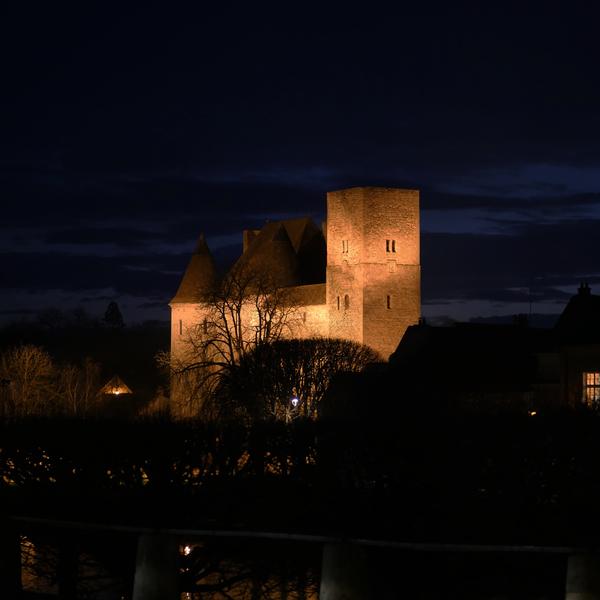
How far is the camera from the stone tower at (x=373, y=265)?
7400 cm

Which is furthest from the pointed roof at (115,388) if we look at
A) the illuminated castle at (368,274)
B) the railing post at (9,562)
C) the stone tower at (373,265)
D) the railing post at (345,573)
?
the railing post at (345,573)

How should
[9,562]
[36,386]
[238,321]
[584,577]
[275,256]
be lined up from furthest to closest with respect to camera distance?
[275,256] < [238,321] < [36,386] < [9,562] < [584,577]

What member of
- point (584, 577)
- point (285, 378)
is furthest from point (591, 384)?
point (584, 577)

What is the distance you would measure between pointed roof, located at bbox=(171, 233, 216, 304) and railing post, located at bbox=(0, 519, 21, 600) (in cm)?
7515

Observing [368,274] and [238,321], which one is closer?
[238,321]

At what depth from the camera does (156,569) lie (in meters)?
12.6

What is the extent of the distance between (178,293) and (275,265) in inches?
444

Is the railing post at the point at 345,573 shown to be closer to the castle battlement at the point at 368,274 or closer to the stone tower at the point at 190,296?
the castle battlement at the point at 368,274

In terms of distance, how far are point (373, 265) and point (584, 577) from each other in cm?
6315

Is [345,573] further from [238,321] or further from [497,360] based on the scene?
[238,321]

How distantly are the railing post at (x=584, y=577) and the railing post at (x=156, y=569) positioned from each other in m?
3.57

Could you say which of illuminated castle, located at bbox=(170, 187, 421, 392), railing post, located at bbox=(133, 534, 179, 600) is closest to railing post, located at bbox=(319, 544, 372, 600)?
railing post, located at bbox=(133, 534, 179, 600)

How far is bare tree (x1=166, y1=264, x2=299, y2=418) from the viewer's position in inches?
2667

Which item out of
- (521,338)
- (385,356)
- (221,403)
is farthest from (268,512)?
(385,356)
